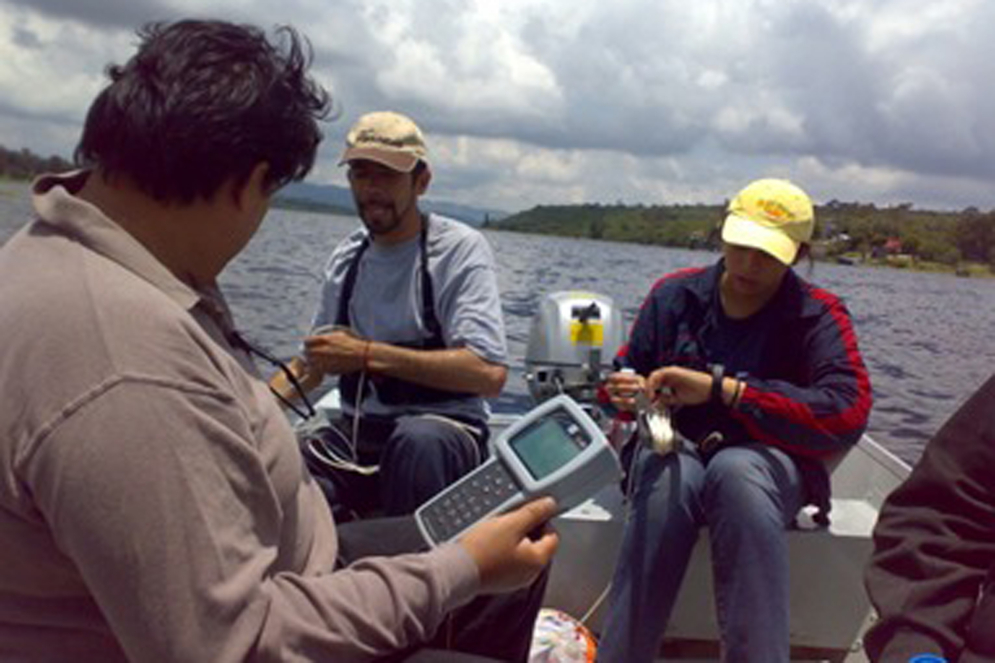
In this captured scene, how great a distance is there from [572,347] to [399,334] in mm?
867

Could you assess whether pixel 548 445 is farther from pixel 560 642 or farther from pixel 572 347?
pixel 572 347

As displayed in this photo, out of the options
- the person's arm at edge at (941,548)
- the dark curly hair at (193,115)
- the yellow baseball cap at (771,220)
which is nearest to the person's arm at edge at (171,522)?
the dark curly hair at (193,115)

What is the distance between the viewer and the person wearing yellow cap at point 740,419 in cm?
264

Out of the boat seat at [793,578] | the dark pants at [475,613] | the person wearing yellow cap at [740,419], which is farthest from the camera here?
the boat seat at [793,578]

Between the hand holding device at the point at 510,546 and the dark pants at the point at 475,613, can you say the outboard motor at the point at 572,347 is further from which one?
the hand holding device at the point at 510,546

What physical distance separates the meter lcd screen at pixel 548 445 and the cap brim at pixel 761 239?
1.33 metres

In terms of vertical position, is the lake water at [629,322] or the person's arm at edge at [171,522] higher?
the person's arm at edge at [171,522]

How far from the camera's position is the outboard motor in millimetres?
3740

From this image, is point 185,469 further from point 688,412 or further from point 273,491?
point 688,412

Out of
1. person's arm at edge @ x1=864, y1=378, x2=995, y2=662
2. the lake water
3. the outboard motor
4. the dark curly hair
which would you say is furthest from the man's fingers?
the outboard motor

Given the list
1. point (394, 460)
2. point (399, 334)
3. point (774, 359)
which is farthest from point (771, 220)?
point (394, 460)

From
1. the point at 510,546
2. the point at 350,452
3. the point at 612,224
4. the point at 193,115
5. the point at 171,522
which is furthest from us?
the point at 612,224

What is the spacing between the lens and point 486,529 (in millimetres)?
1567

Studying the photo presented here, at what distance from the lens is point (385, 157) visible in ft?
10.3
